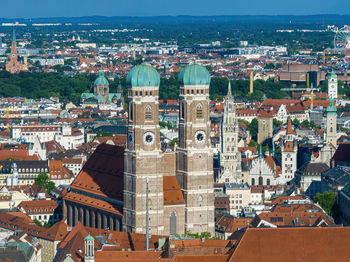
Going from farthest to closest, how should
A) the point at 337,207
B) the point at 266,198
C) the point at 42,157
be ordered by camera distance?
the point at 42,157 < the point at 266,198 < the point at 337,207

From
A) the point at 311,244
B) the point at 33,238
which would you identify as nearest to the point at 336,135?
the point at 33,238

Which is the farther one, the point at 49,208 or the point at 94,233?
the point at 49,208

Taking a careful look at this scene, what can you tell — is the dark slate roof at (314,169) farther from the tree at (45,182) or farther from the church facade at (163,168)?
the church facade at (163,168)

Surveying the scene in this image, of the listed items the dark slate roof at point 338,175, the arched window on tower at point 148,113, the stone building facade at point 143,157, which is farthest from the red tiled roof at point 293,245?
the dark slate roof at point 338,175

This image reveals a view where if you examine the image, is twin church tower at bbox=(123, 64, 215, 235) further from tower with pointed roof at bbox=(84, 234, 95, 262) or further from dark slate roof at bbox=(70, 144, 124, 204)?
tower with pointed roof at bbox=(84, 234, 95, 262)

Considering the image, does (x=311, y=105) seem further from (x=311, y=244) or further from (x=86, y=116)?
(x=311, y=244)

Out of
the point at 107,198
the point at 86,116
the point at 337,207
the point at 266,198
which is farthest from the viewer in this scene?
the point at 86,116

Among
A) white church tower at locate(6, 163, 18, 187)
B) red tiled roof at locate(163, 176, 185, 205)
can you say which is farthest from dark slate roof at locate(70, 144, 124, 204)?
white church tower at locate(6, 163, 18, 187)
